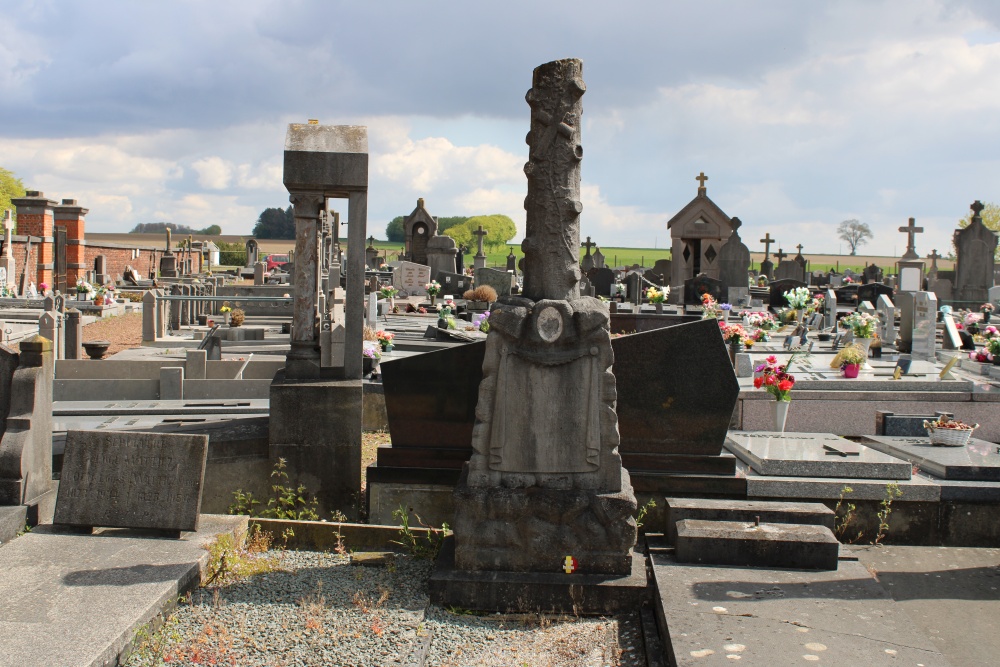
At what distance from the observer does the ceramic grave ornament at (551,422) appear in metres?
5.19

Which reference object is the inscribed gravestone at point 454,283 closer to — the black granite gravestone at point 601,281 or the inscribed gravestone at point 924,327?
the black granite gravestone at point 601,281

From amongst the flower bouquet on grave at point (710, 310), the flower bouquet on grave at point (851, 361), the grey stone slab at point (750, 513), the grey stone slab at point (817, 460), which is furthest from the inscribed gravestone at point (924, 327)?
the grey stone slab at point (750, 513)

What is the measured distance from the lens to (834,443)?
25.1 feet

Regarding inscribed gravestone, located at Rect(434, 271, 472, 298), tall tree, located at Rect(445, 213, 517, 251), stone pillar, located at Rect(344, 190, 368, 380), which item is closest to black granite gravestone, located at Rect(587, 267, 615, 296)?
inscribed gravestone, located at Rect(434, 271, 472, 298)

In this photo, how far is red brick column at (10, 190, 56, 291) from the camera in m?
33.1

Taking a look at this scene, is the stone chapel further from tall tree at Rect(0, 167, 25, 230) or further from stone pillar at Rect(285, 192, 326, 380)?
tall tree at Rect(0, 167, 25, 230)

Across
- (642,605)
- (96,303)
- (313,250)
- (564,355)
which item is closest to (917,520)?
(642,605)

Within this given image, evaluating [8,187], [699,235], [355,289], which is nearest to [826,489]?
[355,289]

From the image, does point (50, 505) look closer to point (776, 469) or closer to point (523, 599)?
point (523, 599)

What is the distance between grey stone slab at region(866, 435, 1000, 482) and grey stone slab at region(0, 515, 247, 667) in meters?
5.46

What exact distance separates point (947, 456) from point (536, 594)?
4289 millimetres

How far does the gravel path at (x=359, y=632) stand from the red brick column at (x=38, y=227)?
32.3 meters

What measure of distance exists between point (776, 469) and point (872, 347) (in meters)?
8.30

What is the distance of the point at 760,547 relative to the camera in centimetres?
549
